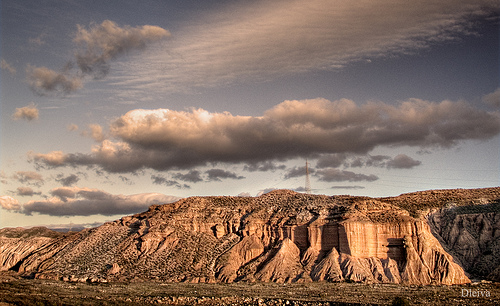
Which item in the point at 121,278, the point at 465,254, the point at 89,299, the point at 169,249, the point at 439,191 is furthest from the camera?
the point at 439,191

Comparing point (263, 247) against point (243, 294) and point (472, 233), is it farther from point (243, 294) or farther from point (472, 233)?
point (472, 233)

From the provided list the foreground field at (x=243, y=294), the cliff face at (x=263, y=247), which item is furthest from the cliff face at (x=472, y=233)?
the foreground field at (x=243, y=294)

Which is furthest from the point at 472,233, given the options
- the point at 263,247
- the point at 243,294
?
the point at 243,294

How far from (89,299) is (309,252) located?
39958 millimetres

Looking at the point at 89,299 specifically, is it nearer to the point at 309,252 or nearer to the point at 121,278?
the point at 121,278

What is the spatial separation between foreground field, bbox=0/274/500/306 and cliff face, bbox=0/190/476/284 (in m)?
6.21

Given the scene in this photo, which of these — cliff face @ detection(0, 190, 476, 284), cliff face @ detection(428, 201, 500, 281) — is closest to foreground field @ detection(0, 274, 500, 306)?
cliff face @ detection(0, 190, 476, 284)

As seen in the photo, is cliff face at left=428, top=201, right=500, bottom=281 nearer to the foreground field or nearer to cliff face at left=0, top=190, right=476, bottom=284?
cliff face at left=0, top=190, right=476, bottom=284

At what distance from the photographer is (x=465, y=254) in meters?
95.9

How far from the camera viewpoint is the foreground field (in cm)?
5356

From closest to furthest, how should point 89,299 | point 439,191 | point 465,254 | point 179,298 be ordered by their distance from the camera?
point 89,299
point 179,298
point 465,254
point 439,191

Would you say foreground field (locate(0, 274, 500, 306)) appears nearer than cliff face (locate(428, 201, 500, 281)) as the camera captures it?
Yes

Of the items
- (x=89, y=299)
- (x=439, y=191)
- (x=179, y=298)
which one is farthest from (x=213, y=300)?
(x=439, y=191)

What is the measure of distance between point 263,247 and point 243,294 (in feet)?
87.4
